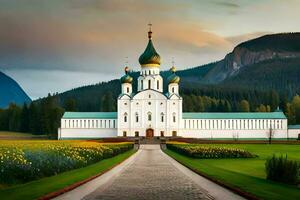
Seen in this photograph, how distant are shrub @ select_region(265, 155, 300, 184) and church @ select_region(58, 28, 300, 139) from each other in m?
97.2

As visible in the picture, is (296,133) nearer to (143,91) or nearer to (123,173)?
(143,91)

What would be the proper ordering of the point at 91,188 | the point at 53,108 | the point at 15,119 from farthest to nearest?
the point at 15,119
the point at 53,108
the point at 91,188

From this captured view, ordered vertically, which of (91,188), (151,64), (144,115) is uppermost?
(151,64)

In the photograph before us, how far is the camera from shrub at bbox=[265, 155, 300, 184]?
2617 centimetres

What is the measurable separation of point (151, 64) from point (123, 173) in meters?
96.9

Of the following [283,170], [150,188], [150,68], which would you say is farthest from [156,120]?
[150,188]

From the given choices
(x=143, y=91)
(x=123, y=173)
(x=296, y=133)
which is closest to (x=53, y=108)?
(x=143, y=91)

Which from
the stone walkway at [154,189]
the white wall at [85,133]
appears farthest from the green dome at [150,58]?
the stone walkway at [154,189]

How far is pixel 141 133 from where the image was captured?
125 m

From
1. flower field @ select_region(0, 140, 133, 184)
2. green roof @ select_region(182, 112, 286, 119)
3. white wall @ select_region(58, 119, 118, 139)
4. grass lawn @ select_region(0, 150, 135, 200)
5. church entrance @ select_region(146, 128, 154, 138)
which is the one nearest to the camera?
grass lawn @ select_region(0, 150, 135, 200)

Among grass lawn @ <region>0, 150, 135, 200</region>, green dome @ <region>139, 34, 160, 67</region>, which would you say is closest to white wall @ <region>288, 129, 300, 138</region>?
green dome @ <region>139, 34, 160, 67</region>

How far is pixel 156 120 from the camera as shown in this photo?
413ft

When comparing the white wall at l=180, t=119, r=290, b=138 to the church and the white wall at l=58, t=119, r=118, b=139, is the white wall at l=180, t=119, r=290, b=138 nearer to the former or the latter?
the church

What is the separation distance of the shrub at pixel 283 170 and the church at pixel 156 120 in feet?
319
